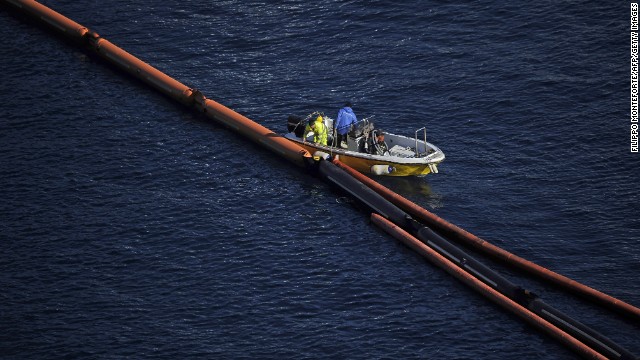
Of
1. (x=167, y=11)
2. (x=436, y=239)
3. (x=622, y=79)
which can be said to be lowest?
(x=436, y=239)

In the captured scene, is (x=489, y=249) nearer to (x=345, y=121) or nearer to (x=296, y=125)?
(x=345, y=121)

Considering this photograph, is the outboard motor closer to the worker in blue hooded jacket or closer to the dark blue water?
the dark blue water

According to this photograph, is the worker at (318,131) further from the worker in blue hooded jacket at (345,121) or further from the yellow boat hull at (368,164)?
the worker in blue hooded jacket at (345,121)

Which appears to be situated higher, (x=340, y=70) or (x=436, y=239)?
(x=340, y=70)

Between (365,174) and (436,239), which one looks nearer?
(436,239)

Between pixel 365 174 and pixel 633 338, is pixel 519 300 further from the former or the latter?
pixel 365 174

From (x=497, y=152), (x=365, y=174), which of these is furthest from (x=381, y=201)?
(x=497, y=152)

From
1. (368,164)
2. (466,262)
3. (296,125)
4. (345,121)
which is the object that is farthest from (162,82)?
(466,262)
